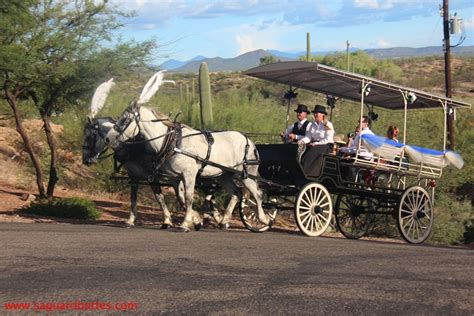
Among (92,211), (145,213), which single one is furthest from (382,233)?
(92,211)

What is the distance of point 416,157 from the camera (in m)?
15.7

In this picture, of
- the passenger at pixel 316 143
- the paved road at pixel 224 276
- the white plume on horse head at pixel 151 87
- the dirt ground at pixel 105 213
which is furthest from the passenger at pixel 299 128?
the paved road at pixel 224 276

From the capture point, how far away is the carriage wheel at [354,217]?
16.3 m

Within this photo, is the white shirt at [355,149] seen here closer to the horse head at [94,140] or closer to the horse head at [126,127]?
the horse head at [126,127]

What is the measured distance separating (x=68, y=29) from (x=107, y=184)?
25.8 ft

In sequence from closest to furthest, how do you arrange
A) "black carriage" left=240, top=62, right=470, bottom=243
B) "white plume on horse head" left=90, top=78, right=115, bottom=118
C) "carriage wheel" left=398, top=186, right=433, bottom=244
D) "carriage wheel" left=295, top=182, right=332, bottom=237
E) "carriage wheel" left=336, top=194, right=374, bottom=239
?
"carriage wheel" left=295, top=182, right=332, bottom=237
"black carriage" left=240, top=62, right=470, bottom=243
"white plume on horse head" left=90, top=78, right=115, bottom=118
"carriage wheel" left=398, top=186, right=433, bottom=244
"carriage wheel" left=336, top=194, right=374, bottom=239

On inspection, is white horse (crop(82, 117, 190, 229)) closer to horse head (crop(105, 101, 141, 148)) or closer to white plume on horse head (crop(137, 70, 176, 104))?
horse head (crop(105, 101, 141, 148))

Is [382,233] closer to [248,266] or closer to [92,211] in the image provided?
[92,211]

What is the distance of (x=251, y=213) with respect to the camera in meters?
16.3

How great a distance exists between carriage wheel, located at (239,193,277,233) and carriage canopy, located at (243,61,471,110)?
250cm

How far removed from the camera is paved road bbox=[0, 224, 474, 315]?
7.18 meters

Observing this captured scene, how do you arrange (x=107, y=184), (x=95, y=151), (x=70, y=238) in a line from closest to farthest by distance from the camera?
(x=70, y=238) → (x=95, y=151) → (x=107, y=184)

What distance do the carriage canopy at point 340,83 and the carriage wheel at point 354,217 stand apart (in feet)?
7.33

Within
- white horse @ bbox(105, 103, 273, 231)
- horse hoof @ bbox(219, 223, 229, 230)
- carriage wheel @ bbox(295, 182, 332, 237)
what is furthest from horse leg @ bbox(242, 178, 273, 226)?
carriage wheel @ bbox(295, 182, 332, 237)
